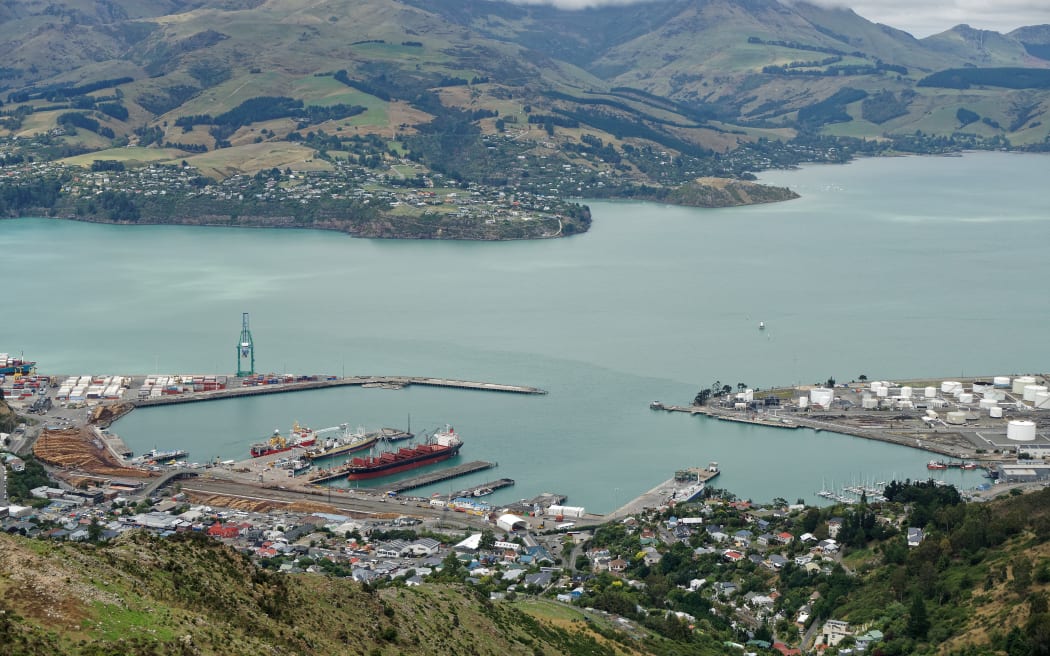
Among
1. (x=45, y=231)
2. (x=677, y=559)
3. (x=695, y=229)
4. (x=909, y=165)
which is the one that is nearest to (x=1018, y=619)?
(x=677, y=559)

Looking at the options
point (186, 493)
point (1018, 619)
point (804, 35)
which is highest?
point (804, 35)

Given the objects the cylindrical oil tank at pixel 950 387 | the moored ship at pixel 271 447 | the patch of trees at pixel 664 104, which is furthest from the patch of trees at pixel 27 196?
the patch of trees at pixel 664 104

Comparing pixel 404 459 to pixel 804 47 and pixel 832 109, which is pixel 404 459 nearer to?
pixel 832 109

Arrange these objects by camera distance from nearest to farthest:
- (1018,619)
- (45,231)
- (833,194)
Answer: (1018,619), (45,231), (833,194)

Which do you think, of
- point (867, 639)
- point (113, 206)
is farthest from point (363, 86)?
point (867, 639)

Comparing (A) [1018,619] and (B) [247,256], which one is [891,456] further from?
(B) [247,256]

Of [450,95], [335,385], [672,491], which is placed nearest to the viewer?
[672,491]

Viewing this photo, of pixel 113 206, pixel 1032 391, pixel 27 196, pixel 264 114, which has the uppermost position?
pixel 264 114
